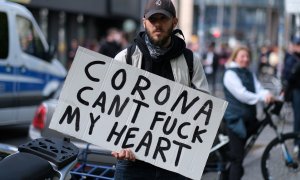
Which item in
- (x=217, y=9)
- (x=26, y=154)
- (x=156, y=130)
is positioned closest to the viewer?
(x=26, y=154)

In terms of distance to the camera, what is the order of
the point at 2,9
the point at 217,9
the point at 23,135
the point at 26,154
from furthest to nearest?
the point at 217,9 < the point at 23,135 < the point at 2,9 < the point at 26,154

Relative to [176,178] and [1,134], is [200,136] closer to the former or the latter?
[176,178]

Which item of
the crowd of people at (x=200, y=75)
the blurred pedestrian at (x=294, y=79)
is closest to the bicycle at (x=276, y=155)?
the crowd of people at (x=200, y=75)

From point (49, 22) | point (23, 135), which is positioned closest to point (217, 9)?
point (49, 22)

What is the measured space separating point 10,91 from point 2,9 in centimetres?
124

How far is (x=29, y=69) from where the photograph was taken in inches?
394

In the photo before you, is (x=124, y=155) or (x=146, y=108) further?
(x=146, y=108)

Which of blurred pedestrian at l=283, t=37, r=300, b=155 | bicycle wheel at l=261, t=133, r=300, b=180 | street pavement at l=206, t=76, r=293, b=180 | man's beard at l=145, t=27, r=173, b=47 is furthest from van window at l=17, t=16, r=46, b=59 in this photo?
man's beard at l=145, t=27, r=173, b=47

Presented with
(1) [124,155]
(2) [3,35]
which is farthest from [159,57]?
(2) [3,35]

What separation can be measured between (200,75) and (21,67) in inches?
257

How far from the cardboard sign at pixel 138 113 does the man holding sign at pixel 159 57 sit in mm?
88

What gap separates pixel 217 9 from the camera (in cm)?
8006

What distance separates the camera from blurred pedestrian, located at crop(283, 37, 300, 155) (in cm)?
839

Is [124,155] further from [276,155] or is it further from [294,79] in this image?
[294,79]
